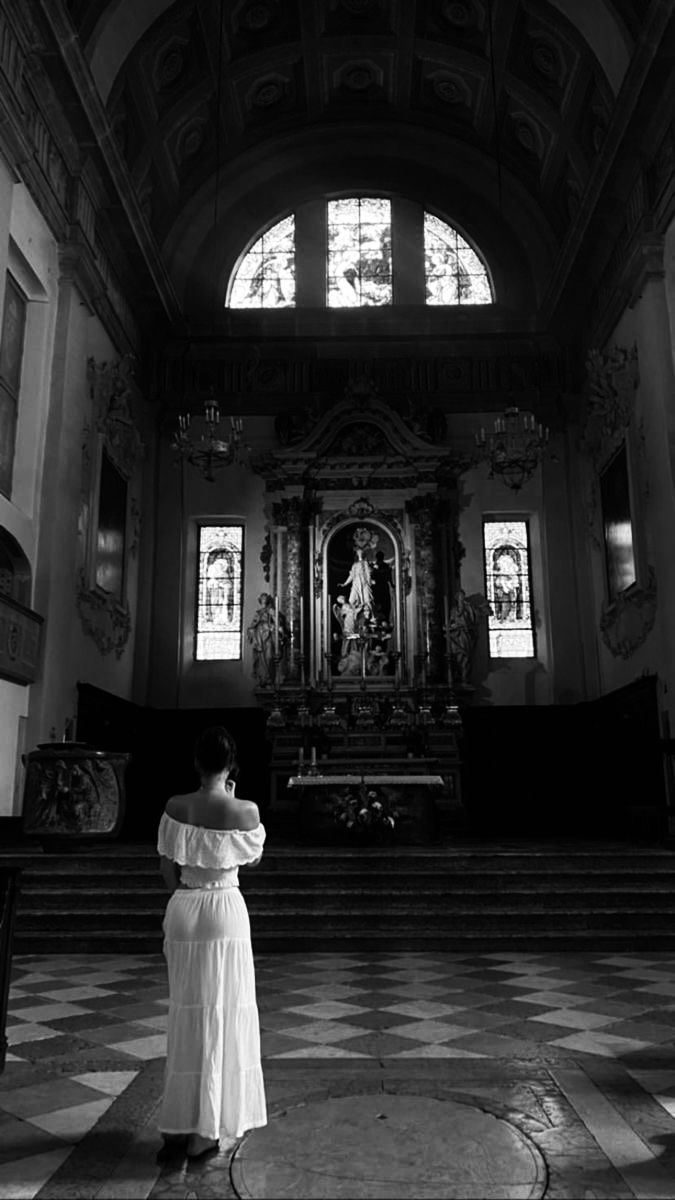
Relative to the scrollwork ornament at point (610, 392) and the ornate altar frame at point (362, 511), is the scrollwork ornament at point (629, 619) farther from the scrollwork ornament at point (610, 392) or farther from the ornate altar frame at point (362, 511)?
the ornate altar frame at point (362, 511)

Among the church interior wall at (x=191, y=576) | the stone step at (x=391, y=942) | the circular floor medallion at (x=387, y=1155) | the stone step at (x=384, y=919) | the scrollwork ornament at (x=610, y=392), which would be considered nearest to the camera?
the circular floor medallion at (x=387, y=1155)

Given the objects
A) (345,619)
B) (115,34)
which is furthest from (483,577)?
(115,34)

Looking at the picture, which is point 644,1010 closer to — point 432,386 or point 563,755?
point 563,755

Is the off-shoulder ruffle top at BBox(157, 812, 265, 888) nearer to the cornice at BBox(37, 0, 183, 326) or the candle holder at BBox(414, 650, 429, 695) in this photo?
the cornice at BBox(37, 0, 183, 326)

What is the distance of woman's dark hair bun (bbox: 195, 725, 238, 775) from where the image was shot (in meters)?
3.48

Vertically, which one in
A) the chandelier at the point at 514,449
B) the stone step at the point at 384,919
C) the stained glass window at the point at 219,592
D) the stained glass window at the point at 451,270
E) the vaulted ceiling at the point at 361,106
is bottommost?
the stone step at the point at 384,919

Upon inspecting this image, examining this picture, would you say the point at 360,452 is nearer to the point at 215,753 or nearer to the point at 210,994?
the point at 215,753

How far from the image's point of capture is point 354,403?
1628 centimetres

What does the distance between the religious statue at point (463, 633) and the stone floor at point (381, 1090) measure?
8877 mm

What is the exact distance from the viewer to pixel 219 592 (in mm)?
16469

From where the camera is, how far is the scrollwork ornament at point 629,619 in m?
12.6

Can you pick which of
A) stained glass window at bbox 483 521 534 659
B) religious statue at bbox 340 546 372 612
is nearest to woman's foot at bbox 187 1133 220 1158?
religious statue at bbox 340 546 372 612

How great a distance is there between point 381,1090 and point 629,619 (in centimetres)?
1060

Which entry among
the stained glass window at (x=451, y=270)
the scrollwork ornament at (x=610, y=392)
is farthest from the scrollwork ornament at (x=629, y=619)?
the stained glass window at (x=451, y=270)
